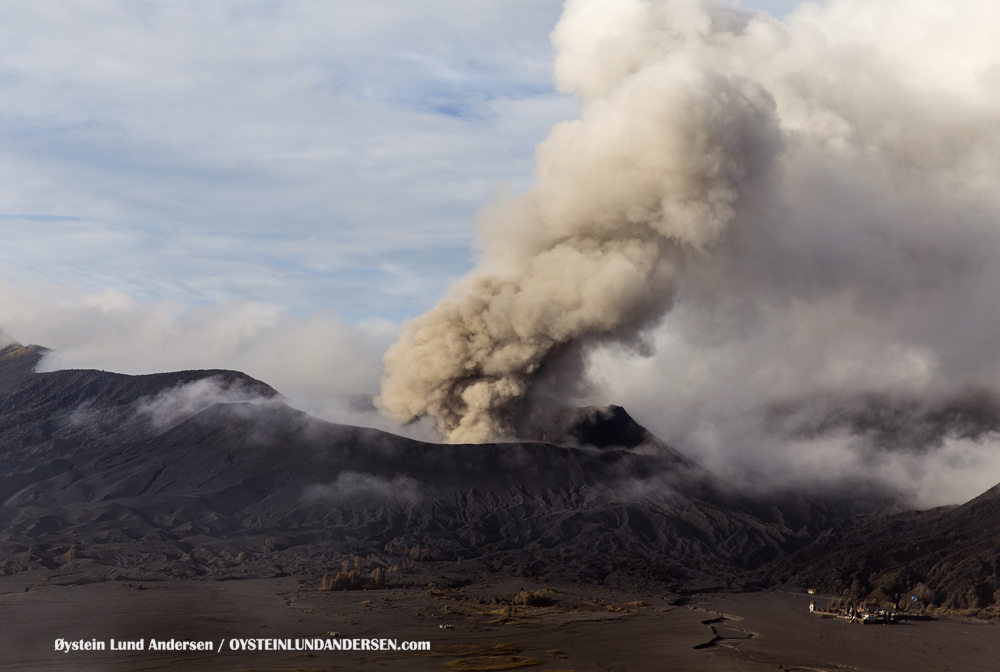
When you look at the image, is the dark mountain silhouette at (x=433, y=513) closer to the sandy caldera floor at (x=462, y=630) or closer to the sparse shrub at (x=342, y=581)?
the sparse shrub at (x=342, y=581)

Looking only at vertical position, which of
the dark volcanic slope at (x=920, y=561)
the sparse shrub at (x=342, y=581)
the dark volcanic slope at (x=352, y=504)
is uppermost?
the dark volcanic slope at (x=352, y=504)

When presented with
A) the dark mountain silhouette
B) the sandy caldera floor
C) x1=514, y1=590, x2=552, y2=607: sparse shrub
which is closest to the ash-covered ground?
the dark mountain silhouette

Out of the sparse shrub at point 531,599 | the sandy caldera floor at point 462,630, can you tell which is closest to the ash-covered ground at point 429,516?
the sandy caldera floor at point 462,630

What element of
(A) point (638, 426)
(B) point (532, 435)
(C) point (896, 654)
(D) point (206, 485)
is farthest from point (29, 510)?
(C) point (896, 654)

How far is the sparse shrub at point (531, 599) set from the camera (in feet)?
152

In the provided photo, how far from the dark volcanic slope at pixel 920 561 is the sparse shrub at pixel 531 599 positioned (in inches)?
1017

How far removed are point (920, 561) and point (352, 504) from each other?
42.1 m

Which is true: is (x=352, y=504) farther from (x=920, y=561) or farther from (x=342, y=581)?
(x=920, y=561)

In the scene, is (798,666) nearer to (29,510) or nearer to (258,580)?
(258,580)

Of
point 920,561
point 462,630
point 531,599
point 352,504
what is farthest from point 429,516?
point 920,561

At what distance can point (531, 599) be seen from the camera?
4675cm

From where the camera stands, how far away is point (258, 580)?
167 feet

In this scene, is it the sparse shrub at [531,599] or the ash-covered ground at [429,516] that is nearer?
the sparse shrub at [531,599]

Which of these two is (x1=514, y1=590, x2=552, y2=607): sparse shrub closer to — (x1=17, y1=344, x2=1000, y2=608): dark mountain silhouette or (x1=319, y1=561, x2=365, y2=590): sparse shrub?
(x1=319, y1=561, x2=365, y2=590): sparse shrub
